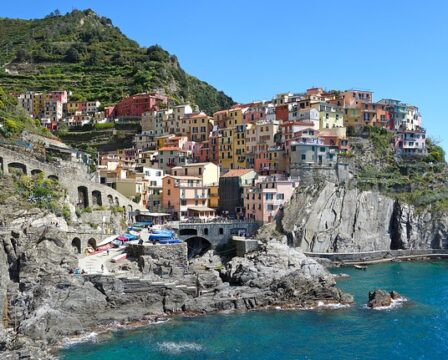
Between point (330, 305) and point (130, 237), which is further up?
point (130, 237)

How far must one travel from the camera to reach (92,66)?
12456 centimetres

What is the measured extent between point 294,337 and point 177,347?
8254 mm

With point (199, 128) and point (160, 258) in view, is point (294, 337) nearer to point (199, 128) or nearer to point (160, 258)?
point (160, 258)

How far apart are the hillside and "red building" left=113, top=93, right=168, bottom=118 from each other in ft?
23.9

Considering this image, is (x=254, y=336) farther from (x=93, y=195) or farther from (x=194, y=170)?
(x=194, y=170)

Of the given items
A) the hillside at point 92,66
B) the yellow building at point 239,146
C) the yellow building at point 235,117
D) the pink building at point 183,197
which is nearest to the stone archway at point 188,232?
the pink building at point 183,197

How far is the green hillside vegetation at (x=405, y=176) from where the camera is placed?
246 feet

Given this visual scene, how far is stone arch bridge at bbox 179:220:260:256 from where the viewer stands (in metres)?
61.7

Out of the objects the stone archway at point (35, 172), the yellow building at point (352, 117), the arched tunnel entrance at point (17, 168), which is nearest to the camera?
the arched tunnel entrance at point (17, 168)

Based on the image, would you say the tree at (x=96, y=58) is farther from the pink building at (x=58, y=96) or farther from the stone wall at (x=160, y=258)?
the stone wall at (x=160, y=258)

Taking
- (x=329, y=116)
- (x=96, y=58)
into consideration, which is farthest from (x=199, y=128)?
(x=96, y=58)

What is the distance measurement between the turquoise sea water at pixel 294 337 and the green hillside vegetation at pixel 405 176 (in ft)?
91.9

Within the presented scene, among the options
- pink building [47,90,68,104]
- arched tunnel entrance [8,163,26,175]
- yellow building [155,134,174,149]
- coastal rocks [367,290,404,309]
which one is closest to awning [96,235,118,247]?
arched tunnel entrance [8,163,26,175]

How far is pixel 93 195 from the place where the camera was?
195 feet
